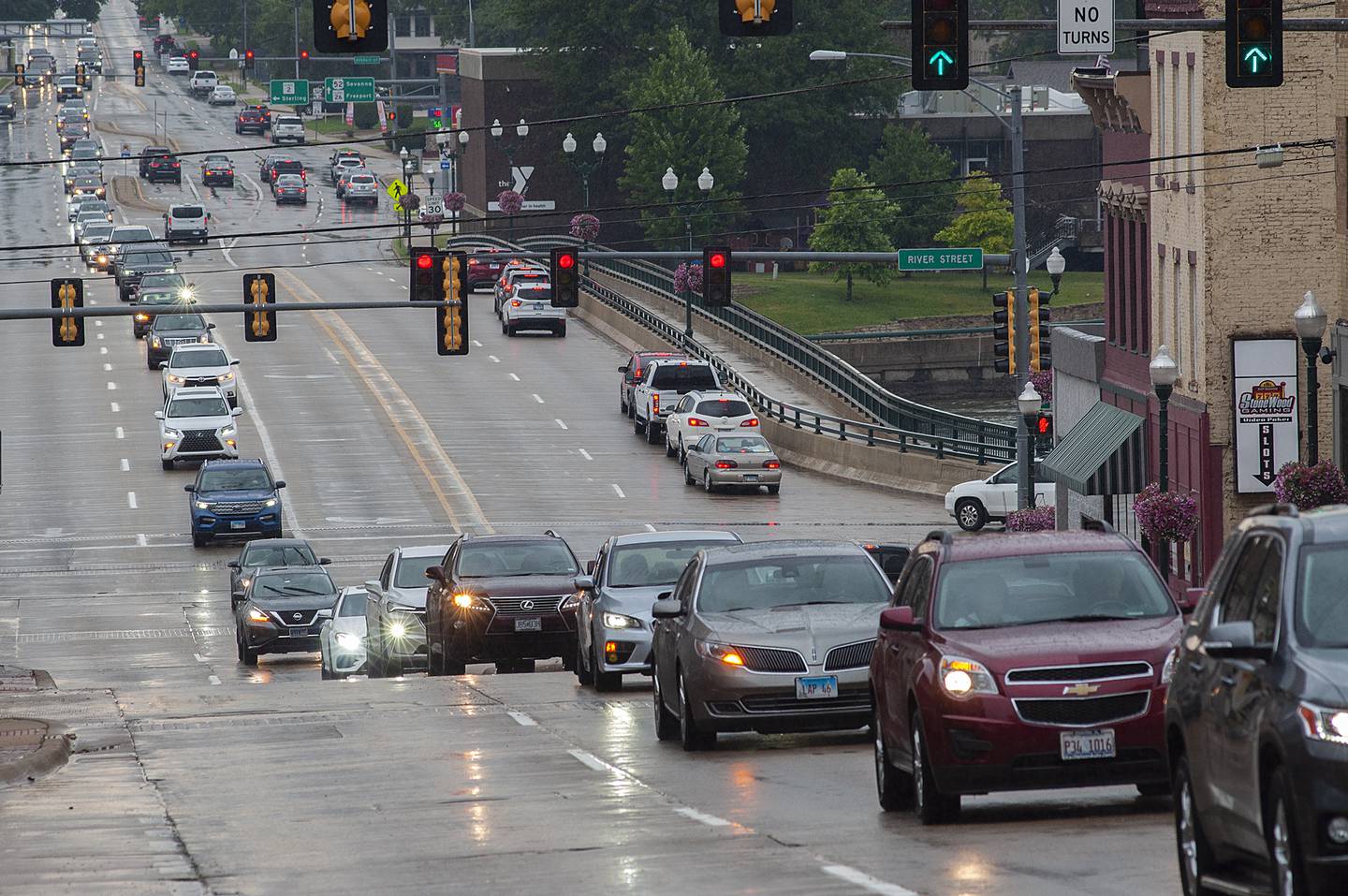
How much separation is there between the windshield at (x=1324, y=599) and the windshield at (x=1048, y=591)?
4.62 metres

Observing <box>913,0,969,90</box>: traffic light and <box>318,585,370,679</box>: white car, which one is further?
<box>318,585,370,679</box>: white car

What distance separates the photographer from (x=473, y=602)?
27.0 m

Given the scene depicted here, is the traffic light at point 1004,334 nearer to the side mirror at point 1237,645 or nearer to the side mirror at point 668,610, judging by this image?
the side mirror at point 668,610

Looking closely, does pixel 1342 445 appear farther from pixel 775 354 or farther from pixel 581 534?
pixel 775 354

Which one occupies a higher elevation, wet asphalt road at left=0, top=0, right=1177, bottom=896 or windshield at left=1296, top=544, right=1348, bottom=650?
windshield at left=1296, top=544, right=1348, bottom=650

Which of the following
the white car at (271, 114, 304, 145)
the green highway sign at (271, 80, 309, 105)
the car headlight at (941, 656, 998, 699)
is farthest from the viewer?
the white car at (271, 114, 304, 145)

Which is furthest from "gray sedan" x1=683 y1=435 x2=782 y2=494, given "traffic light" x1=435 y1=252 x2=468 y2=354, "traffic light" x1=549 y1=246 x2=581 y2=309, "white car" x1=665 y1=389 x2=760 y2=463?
"traffic light" x1=435 y1=252 x2=468 y2=354

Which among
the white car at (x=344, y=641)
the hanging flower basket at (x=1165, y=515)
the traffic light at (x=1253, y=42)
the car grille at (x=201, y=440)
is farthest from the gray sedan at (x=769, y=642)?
the car grille at (x=201, y=440)

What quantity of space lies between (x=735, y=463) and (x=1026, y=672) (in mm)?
42005

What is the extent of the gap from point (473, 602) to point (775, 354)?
49.3 m

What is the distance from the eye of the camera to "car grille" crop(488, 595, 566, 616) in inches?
1073

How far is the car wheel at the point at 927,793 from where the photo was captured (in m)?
13.9

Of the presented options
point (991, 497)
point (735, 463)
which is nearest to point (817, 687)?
point (991, 497)

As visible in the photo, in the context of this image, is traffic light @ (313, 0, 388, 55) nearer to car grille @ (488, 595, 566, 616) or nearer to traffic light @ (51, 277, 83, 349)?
car grille @ (488, 595, 566, 616)
